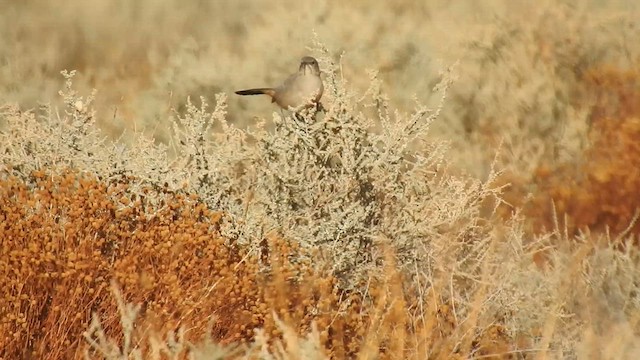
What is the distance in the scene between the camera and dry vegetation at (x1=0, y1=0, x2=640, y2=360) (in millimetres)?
3492

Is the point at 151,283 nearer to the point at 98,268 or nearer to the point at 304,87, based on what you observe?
the point at 98,268

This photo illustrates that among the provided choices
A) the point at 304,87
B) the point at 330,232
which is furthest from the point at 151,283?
the point at 304,87

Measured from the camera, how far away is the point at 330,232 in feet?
13.7

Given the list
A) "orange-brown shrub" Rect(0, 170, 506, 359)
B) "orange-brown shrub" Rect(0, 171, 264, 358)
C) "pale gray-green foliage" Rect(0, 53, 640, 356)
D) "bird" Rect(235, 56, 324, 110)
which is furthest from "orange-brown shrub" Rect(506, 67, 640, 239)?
"orange-brown shrub" Rect(0, 171, 264, 358)

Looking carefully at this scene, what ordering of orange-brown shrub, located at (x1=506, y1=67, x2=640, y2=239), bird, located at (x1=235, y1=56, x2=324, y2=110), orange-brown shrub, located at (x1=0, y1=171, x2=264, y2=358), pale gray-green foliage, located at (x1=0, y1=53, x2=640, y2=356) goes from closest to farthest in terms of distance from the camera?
orange-brown shrub, located at (x1=0, y1=171, x2=264, y2=358) < pale gray-green foliage, located at (x1=0, y1=53, x2=640, y2=356) < bird, located at (x1=235, y1=56, x2=324, y2=110) < orange-brown shrub, located at (x1=506, y1=67, x2=640, y2=239)

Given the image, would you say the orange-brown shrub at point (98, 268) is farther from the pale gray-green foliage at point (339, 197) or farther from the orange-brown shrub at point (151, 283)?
the pale gray-green foliage at point (339, 197)

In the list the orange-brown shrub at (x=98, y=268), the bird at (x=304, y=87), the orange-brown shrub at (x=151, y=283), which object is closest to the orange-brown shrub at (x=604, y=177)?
the bird at (x=304, y=87)

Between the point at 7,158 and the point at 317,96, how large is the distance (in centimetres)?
137

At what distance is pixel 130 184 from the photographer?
4164 millimetres

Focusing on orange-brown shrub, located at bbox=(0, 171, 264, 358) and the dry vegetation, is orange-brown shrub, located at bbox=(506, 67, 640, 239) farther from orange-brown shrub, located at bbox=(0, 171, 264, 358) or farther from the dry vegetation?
orange-brown shrub, located at bbox=(0, 171, 264, 358)

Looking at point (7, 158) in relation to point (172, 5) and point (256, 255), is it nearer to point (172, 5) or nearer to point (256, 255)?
point (256, 255)

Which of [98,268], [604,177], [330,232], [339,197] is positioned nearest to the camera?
[98,268]

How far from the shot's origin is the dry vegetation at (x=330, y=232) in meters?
3.49

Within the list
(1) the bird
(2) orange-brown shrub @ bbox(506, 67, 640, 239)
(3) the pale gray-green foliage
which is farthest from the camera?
(2) orange-brown shrub @ bbox(506, 67, 640, 239)
